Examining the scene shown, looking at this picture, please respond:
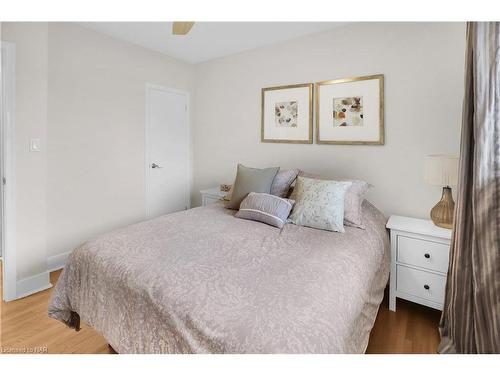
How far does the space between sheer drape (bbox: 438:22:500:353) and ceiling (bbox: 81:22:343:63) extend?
1.68 meters

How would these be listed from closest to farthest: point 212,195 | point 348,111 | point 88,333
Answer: point 88,333 < point 348,111 < point 212,195

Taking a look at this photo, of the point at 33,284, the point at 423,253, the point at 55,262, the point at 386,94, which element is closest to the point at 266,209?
the point at 423,253

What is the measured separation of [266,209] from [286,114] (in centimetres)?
Answer: 138

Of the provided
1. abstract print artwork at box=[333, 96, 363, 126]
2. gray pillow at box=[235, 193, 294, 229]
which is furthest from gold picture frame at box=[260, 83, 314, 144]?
gray pillow at box=[235, 193, 294, 229]

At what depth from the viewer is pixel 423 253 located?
2016 mm

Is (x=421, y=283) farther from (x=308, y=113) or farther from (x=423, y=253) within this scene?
(x=308, y=113)

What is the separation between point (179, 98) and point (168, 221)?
222 centimetres

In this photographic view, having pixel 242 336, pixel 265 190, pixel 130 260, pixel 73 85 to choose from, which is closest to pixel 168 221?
pixel 130 260

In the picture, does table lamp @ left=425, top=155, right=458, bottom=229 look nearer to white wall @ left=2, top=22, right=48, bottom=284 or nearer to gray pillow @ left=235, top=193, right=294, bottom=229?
gray pillow @ left=235, top=193, right=294, bottom=229

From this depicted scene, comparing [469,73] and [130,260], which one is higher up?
[469,73]

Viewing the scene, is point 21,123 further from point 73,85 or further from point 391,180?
point 391,180

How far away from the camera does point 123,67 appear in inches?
124

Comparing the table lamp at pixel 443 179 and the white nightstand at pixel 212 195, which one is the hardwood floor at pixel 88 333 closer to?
the table lamp at pixel 443 179

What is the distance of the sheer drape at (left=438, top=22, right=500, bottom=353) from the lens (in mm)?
1282
